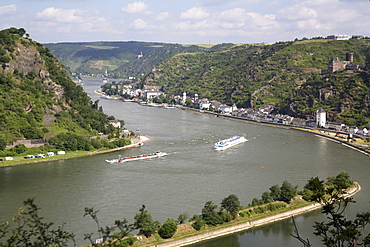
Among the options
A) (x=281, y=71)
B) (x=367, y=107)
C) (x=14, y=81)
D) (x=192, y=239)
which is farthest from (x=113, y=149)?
(x=281, y=71)

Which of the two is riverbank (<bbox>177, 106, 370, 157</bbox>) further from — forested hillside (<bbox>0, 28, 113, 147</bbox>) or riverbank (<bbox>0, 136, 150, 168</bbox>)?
forested hillside (<bbox>0, 28, 113, 147</bbox>)

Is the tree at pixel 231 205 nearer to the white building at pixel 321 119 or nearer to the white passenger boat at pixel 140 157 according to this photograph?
the white passenger boat at pixel 140 157

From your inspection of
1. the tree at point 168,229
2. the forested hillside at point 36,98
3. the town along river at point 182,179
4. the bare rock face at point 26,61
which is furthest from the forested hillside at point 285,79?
the tree at point 168,229

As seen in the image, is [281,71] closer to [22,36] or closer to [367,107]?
[367,107]

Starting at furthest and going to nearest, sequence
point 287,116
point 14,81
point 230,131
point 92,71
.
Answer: point 92,71
point 287,116
point 230,131
point 14,81

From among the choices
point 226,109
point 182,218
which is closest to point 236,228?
point 182,218

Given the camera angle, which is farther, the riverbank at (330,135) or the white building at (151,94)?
the white building at (151,94)
